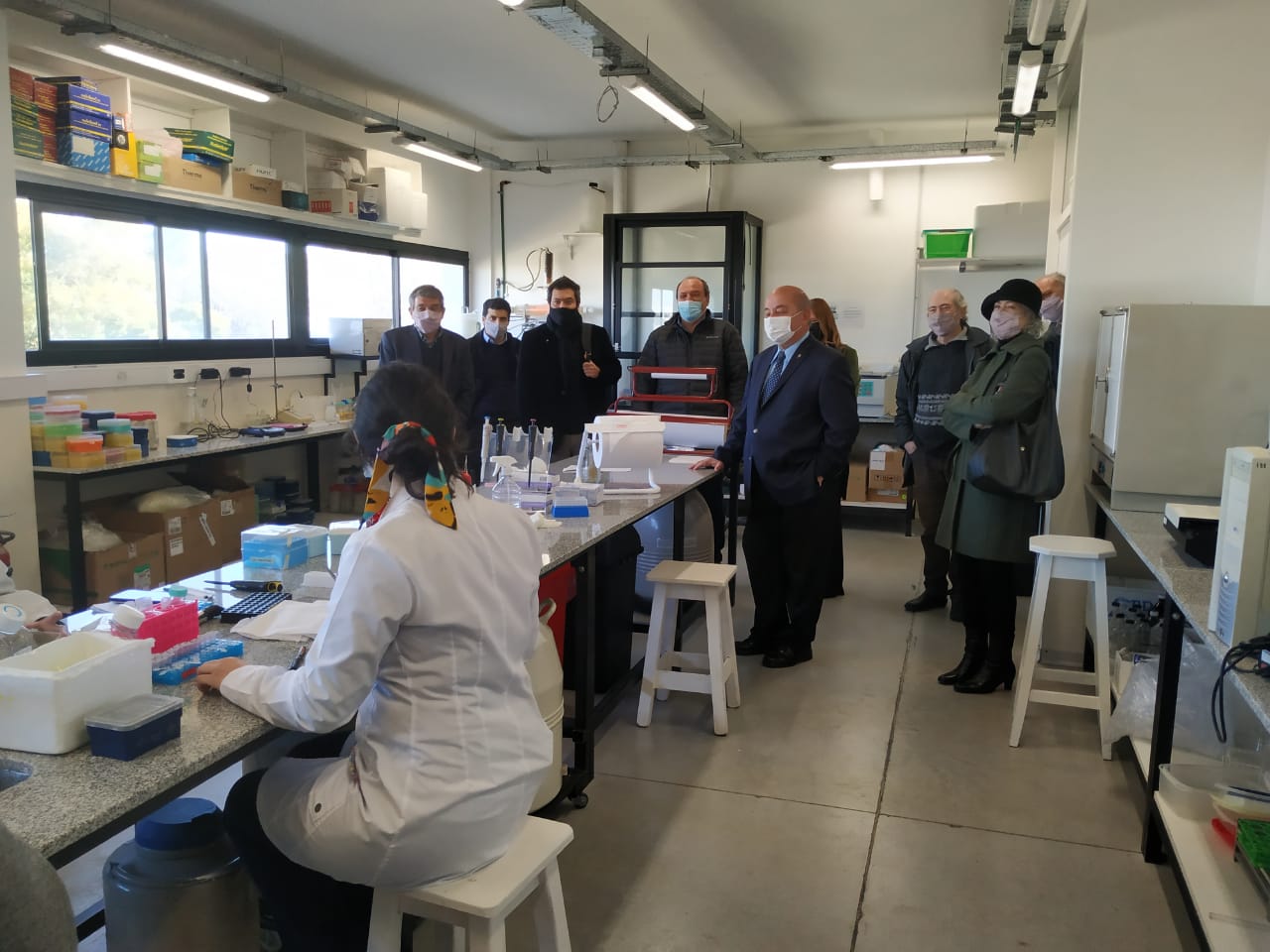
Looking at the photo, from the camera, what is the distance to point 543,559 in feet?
8.09

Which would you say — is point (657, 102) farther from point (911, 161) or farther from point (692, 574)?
point (692, 574)

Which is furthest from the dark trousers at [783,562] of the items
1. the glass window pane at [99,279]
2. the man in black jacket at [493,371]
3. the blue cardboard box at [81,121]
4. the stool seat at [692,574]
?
the glass window pane at [99,279]

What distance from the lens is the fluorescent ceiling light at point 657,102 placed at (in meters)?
4.94

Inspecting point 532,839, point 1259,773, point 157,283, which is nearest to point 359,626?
point 532,839

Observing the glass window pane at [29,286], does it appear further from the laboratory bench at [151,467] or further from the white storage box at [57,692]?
the white storage box at [57,692]

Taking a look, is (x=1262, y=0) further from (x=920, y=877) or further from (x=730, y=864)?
(x=730, y=864)

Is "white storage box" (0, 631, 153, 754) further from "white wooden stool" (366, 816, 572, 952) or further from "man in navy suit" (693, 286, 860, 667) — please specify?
"man in navy suit" (693, 286, 860, 667)

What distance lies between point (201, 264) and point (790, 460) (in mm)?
3933

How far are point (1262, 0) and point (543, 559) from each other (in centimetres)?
316

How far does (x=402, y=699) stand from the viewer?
156 cm

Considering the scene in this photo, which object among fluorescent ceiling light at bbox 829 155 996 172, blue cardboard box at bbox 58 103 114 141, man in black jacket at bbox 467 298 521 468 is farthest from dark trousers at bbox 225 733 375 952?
fluorescent ceiling light at bbox 829 155 996 172

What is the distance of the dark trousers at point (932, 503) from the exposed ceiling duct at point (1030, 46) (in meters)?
1.77

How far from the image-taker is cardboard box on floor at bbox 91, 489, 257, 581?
4.75 metres

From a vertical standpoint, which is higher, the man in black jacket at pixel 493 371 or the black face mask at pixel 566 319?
the black face mask at pixel 566 319
